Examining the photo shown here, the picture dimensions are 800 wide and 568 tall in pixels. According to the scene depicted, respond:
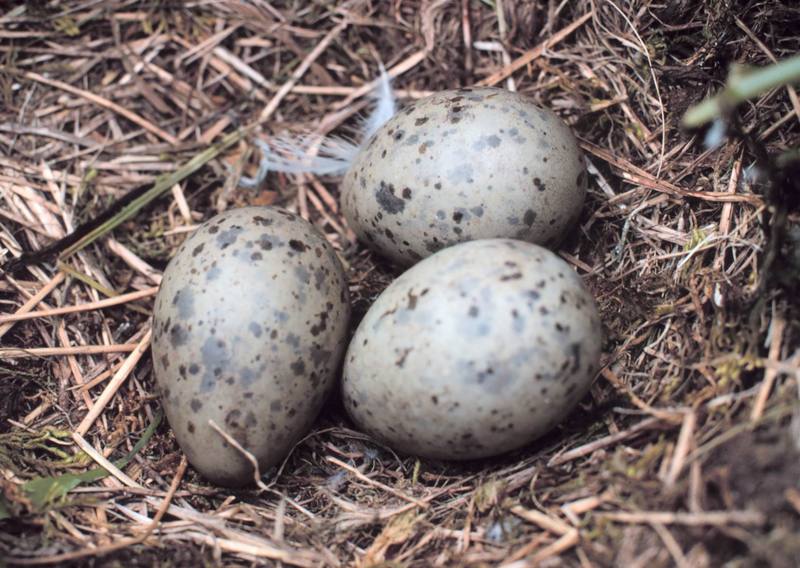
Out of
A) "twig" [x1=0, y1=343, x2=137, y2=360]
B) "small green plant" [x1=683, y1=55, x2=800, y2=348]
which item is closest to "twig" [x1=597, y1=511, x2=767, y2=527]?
"small green plant" [x1=683, y1=55, x2=800, y2=348]

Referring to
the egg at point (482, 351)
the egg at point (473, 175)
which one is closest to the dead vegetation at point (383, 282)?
the egg at point (482, 351)

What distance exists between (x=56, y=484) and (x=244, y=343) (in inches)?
23.8

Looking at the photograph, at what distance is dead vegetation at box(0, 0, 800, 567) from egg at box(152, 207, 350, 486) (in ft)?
0.55

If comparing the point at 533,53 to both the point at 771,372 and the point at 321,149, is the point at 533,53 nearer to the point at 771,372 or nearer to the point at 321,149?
the point at 321,149

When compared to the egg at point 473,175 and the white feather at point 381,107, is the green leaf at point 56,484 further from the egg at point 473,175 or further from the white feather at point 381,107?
the white feather at point 381,107

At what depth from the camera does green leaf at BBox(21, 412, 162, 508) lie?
6.09 feet

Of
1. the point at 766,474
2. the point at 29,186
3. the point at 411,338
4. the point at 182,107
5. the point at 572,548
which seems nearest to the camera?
the point at 766,474

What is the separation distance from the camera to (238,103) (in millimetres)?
2869

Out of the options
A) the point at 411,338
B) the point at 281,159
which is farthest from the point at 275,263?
→ the point at 281,159

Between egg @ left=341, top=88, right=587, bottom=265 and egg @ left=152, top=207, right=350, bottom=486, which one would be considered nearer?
egg @ left=152, top=207, right=350, bottom=486

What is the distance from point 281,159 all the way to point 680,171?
1.39m

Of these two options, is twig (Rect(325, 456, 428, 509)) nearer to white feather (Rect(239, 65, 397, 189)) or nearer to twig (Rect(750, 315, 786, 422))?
twig (Rect(750, 315, 786, 422))

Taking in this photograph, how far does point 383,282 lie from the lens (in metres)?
2.54

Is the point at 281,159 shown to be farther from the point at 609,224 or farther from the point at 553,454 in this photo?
the point at 553,454
